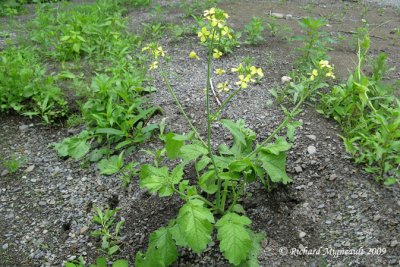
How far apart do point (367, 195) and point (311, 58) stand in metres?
1.74

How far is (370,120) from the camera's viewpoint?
10.3 feet

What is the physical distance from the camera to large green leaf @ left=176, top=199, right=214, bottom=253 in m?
2.18

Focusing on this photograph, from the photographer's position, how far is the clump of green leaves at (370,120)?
2.75 m

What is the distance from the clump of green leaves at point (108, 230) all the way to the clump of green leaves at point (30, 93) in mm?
1319

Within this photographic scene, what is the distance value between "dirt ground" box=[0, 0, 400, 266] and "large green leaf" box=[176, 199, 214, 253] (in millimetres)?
428

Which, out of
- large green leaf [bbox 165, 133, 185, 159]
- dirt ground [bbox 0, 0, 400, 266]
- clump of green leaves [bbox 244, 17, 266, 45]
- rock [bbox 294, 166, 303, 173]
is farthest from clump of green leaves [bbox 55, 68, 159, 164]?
clump of green leaves [bbox 244, 17, 266, 45]

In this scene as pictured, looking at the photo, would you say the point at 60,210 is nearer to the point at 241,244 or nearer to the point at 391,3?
the point at 241,244

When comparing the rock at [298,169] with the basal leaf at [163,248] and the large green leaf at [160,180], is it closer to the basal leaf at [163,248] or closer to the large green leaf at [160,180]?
the large green leaf at [160,180]

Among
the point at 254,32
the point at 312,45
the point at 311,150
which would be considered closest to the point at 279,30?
the point at 254,32

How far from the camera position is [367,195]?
8.87 ft

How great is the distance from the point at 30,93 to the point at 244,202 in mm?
2351

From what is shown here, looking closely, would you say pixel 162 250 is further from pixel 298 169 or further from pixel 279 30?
pixel 279 30

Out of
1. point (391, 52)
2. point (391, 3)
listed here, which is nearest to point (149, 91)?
point (391, 52)

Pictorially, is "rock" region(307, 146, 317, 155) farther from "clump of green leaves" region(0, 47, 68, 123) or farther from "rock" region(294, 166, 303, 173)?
"clump of green leaves" region(0, 47, 68, 123)
